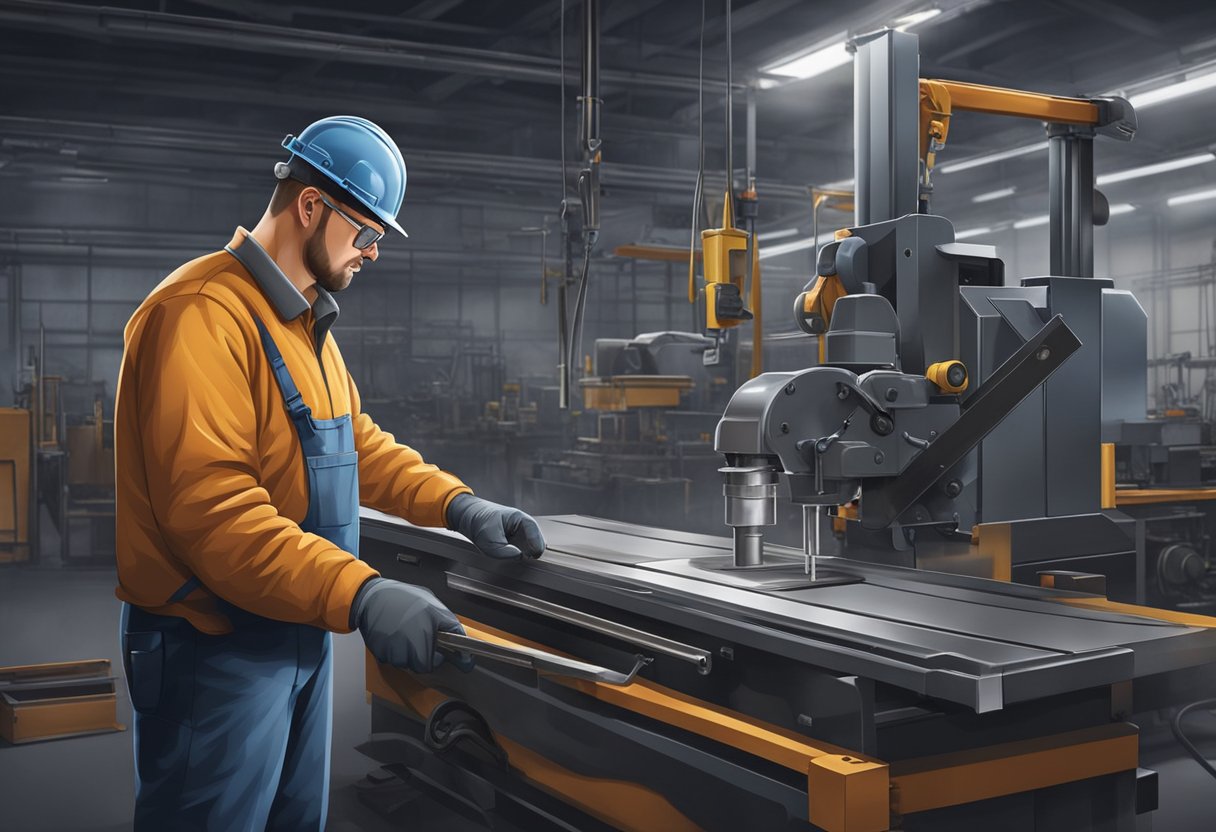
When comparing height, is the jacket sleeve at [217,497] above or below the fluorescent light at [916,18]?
below

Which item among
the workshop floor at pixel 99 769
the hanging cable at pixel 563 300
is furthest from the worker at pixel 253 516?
the hanging cable at pixel 563 300

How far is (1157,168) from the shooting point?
357 inches

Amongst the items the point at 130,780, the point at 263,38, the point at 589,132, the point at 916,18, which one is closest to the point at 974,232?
the point at 916,18

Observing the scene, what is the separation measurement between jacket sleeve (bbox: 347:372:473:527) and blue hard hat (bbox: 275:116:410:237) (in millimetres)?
593

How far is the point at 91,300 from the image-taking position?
11.2m

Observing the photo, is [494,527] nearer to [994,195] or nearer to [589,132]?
[589,132]

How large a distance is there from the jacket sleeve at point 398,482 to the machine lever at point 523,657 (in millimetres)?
661

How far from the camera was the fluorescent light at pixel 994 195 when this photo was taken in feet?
34.3

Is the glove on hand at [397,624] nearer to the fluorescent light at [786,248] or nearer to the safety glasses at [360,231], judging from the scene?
the safety glasses at [360,231]

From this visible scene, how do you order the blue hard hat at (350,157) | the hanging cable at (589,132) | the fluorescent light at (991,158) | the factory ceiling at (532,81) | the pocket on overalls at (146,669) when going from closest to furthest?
the pocket on overalls at (146,669) < the blue hard hat at (350,157) < the hanging cable at (589,132) < the factory ceiling at (532,81) < the fluorescent light at (991,158)

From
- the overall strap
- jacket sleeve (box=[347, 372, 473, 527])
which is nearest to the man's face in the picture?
the overall strap


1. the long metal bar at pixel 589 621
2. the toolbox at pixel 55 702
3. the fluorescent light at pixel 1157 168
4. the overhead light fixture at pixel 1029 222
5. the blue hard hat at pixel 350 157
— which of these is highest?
the fluorescent light at pixel 1157 168

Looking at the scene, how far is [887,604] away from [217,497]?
3.90 feet

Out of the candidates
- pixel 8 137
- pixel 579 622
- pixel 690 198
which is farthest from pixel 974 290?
pixel 8 137
